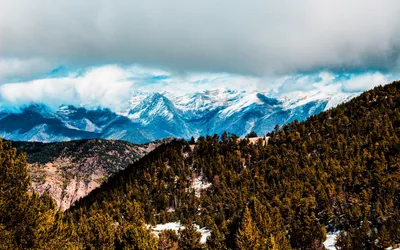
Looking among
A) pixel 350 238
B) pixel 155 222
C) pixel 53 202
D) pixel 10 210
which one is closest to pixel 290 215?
pixel 350 238

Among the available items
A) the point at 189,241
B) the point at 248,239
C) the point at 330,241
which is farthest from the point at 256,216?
the point at 330,241

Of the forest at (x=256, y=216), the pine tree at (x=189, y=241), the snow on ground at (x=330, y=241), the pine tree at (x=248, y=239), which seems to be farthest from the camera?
the snow on ground at (x=330, y=241)

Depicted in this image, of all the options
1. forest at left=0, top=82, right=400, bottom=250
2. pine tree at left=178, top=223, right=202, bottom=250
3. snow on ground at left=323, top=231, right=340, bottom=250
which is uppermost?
forest at left=0, top=82, right=400, bottom=250

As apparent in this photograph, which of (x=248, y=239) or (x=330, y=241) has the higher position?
(x=248, y=239)

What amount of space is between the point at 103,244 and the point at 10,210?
33.4m

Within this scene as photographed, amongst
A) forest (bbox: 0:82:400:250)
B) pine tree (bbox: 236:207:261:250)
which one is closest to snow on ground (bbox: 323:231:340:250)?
forest (bbox: 0:82:400:250)

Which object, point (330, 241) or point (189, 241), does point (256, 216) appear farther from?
point (330, 241)

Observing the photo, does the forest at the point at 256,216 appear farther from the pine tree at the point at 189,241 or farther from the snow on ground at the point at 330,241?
the snow on ground at the point at 330,241

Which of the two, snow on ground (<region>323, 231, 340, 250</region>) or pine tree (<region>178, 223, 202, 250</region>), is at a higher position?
pine tree (<region>178, 223, 202, 250</region>)

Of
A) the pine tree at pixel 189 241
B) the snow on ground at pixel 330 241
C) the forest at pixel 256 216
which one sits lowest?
the snow on ground at pixel 330 241

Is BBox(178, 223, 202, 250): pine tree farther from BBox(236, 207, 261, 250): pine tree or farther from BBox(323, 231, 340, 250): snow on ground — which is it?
BBox(323, 231, 340, 250): snow on ground

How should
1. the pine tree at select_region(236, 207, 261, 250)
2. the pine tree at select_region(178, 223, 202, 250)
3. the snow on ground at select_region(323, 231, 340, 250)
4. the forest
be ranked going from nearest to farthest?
the forest → the pine tree at select_region(236, 207, 261, 250) → the pine tree at select_region(178, 223, 202, 250) → the snow on ground at select_region(323, 231, 340, 250)

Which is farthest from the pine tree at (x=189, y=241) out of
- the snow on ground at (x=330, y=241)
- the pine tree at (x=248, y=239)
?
the snow on ground at (x=330, y=241)

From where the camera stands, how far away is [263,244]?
83.1 meters
